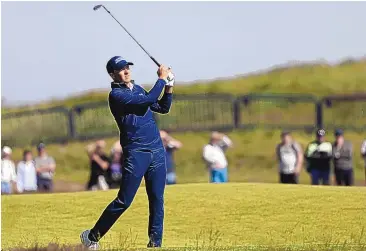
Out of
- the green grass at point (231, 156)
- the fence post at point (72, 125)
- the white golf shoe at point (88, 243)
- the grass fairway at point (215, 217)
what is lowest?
the white golf shoe at point (88, 243)

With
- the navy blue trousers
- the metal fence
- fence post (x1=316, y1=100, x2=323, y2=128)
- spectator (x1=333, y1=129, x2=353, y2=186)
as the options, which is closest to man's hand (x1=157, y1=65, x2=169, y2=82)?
the navy blue trousers

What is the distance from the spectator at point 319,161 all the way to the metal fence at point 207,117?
48.0ft

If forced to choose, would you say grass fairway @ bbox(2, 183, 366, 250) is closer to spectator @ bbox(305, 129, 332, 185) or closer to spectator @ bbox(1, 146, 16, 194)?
spectator @ bbox(305, 129, 332, 185)

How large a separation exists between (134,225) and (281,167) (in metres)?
8.35

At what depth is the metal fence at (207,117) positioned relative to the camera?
39594mm

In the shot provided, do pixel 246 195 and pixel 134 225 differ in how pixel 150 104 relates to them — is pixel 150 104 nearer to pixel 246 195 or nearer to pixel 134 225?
pixel 134 225

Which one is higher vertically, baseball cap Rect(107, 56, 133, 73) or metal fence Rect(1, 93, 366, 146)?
metal fence Rect(1, 93, 366, 146)

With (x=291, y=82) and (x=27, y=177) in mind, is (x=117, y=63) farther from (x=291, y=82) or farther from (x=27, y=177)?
(x=291, y=82)

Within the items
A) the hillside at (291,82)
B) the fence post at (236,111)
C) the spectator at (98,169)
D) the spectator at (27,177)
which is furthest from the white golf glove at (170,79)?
the hillside at (291,82)

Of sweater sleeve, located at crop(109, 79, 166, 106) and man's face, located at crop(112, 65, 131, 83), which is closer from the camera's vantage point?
sweater sleeve, located at crop(109, 79, 166, 106)

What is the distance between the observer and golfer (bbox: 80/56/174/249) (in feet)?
44.9

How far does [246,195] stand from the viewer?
17.3 metres

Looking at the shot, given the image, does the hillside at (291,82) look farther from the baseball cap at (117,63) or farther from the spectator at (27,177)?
the baseball cap at (117,63)

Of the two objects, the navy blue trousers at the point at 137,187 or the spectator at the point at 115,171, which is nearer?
the navy blue trousers at the point at 137,187
